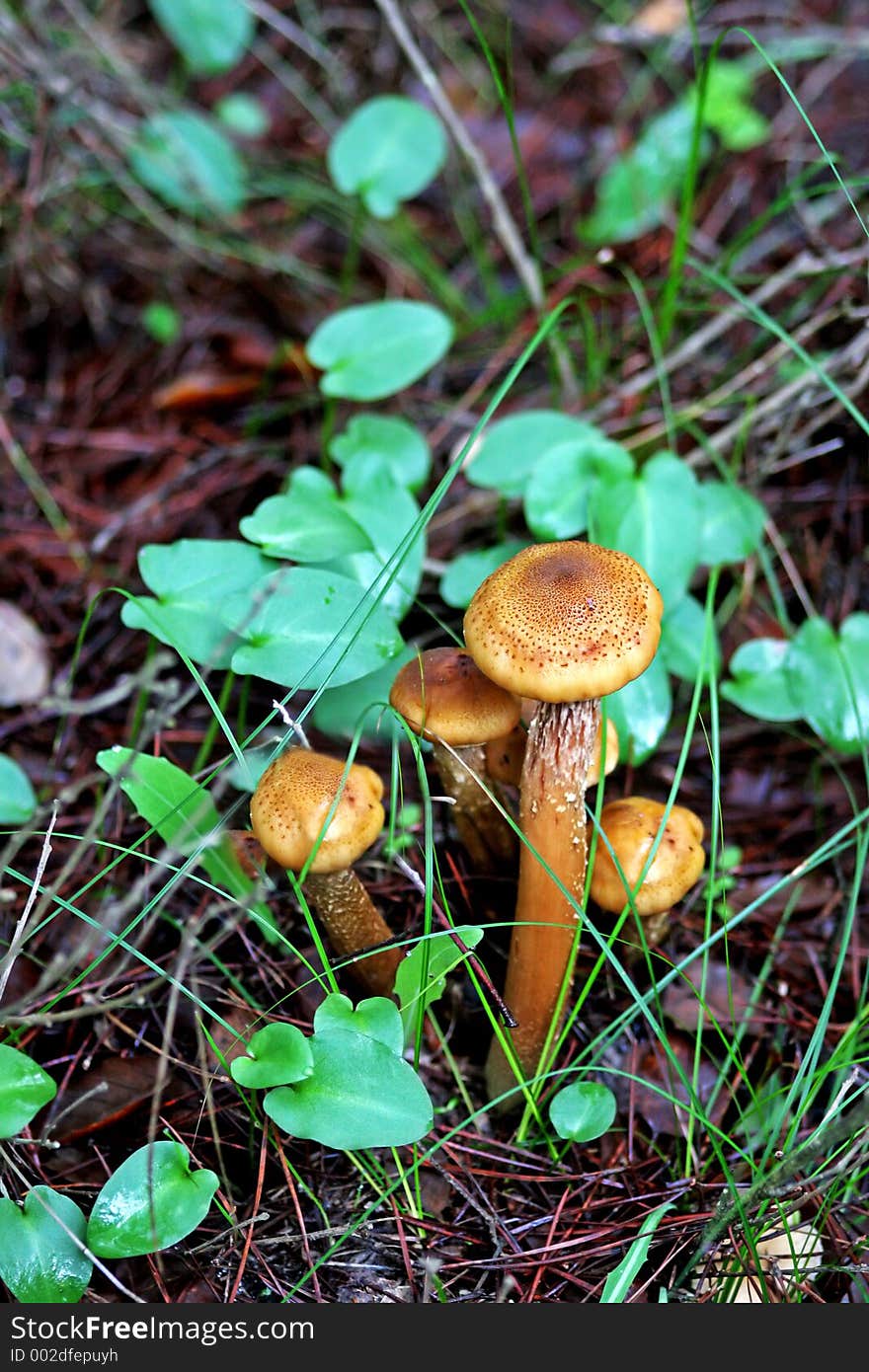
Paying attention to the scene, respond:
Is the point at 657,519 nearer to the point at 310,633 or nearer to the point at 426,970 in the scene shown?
the point at 310,633

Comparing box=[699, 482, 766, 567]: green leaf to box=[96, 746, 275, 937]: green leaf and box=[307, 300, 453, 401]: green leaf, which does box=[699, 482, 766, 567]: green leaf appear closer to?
box=[307, 300, 453, 401]: green leaf

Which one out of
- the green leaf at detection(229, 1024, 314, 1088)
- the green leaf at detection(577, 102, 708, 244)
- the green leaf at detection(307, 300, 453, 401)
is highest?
the green leaf at detection(577, 102, 708, 244)

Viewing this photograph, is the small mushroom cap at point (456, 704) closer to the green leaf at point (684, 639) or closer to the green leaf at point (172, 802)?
the green leaf at point (172, 802)

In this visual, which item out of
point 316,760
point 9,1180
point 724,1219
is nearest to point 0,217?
point 316,760

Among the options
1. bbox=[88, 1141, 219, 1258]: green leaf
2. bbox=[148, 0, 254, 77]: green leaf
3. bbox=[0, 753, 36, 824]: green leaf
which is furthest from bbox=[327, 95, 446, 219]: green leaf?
bbox=[88, 1141, 219, 1258]: green leaf

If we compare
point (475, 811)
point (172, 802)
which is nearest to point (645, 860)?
point (475, 811)

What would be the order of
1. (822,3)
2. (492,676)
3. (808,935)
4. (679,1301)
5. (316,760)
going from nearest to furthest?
(492,676)
(679,1301)
(316,760)
(808,935)
(822,3)

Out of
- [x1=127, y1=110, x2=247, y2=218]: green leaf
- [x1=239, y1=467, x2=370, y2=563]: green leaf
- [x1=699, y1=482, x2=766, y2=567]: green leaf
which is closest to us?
[x1=239, y1=467, x2=370, y2=563]: green leaf

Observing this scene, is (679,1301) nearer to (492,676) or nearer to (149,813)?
(492,676)
